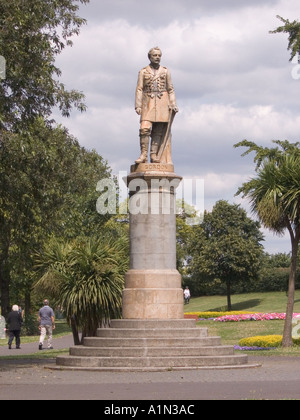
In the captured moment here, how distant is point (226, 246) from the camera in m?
66.2

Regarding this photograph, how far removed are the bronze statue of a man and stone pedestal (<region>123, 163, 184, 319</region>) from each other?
751mm

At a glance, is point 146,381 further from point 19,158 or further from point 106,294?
point 106,294

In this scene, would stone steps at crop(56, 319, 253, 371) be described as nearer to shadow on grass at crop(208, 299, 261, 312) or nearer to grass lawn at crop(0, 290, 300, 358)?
grass lawn at crop(0, 290, 300, 358)

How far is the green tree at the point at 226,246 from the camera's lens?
65.2 m

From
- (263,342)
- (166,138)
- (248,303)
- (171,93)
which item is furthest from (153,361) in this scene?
(248,303)

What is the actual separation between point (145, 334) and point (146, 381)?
3733 mm

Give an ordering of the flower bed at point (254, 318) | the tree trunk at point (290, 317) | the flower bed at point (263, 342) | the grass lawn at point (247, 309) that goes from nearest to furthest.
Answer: the tree trunk at point (290, 317)
the flower bed at point (263, 342)
the grass lawn at point (247, 309)
the flower bed at point (254, 318)

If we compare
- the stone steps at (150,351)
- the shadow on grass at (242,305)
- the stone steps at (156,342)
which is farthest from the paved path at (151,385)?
the shadow on grass at (242,305)

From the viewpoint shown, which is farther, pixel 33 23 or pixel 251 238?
pixel 251 238

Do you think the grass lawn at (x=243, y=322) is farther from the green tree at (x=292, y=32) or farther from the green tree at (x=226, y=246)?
the green tree at (x=292, y=32)

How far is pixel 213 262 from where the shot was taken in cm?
6531

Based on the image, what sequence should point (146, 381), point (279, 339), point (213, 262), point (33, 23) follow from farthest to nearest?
point (213, 262), point (279, 339), point (33, 23), point (146, 381)

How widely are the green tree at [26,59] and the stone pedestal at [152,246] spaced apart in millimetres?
3061

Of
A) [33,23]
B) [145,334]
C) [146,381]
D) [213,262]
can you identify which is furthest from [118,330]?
[213,262]
